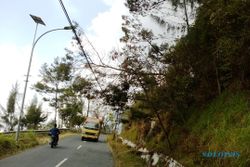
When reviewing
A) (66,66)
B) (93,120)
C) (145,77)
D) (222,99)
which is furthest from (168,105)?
(93,120)

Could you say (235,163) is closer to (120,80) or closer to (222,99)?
(222,99)

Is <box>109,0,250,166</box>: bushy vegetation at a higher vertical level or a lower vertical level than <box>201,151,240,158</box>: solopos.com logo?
higher

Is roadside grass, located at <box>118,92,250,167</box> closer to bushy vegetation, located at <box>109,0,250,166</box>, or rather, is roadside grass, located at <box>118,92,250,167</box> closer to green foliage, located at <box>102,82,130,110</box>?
bushy vegetation, located at <box>109,0,250,166</box>

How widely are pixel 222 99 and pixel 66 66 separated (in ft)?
25.6

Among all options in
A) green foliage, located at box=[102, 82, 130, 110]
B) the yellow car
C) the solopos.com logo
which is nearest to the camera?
the solopos.com logo

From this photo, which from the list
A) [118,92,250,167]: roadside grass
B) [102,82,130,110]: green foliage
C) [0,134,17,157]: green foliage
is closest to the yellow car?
[0,134,17,157]: green foliage

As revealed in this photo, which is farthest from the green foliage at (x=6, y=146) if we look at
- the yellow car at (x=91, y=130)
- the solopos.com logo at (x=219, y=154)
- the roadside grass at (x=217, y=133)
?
the yellow car at (x=91, y=130)

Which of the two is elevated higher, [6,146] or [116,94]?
[116,94]

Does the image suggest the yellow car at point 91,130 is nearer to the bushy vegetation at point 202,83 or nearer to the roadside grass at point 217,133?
the bushy vegetation at point 202,83

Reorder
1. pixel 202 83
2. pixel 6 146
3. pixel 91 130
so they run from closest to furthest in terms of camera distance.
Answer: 1. pixel 202 83
2. pixel 6 146
3. pixel 91 130

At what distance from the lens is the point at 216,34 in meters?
11.7

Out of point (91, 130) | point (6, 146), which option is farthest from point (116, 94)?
point (91, 130)

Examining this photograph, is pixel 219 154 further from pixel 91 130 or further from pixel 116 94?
pixel 91 130

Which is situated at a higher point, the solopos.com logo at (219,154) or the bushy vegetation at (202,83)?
the bushy vegetation at (202,83)
